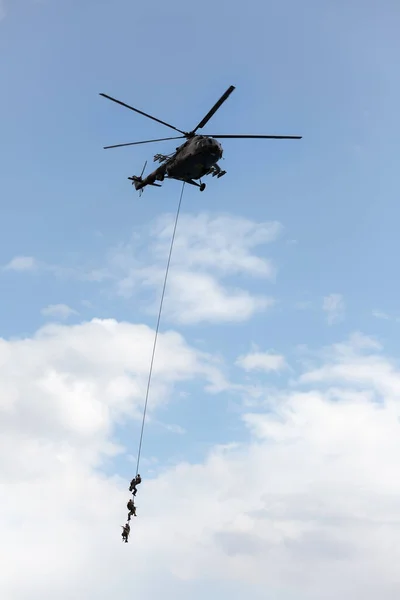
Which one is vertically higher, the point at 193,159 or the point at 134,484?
the point at 193,159

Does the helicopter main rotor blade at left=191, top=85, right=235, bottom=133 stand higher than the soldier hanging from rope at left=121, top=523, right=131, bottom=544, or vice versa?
the helicopter main rotor blade at left=191, top=85, right=235, bottom=133

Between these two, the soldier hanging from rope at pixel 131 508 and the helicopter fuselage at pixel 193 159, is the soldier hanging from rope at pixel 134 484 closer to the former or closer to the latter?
the soldier hanging from rope at pixel 131 508

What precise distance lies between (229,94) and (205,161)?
3.49 m

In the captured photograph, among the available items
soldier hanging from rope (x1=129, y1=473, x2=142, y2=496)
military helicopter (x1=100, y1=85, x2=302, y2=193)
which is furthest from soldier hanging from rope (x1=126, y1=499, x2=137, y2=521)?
military helicopter (x1=100, y1=85, x2=302, y2=193)

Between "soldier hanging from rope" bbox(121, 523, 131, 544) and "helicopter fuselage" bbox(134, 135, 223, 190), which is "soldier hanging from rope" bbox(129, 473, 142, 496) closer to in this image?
"soldier hanging from rope" bbox(121, 523, 131, 544)

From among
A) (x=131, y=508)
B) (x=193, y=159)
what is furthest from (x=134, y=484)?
(x=193, y=159)

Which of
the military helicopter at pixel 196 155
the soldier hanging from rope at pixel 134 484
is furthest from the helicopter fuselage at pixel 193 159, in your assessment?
the soldier hanging from rope at pixel 134 484

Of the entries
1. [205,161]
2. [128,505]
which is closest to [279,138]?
[205,161]

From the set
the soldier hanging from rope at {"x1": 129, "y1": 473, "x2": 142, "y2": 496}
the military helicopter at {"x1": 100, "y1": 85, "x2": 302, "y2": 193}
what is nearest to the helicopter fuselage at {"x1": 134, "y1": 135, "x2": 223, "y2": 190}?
the military helicopter at {"x1": 100, "y1": 85, "x2": 302, "y2": 193}

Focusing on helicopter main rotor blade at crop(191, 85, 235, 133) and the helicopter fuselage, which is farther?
the helicopter fuselage

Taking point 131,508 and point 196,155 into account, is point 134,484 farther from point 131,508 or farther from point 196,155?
point 196,155

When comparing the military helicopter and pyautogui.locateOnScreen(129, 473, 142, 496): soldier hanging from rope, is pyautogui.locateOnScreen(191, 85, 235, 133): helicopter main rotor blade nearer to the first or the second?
the military helicopter

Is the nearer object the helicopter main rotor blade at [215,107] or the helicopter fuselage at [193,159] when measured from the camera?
the helicopter main rotor blade at [215,107]

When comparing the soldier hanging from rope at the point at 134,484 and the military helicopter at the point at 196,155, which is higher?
the military helicopter at the point at 196,155
